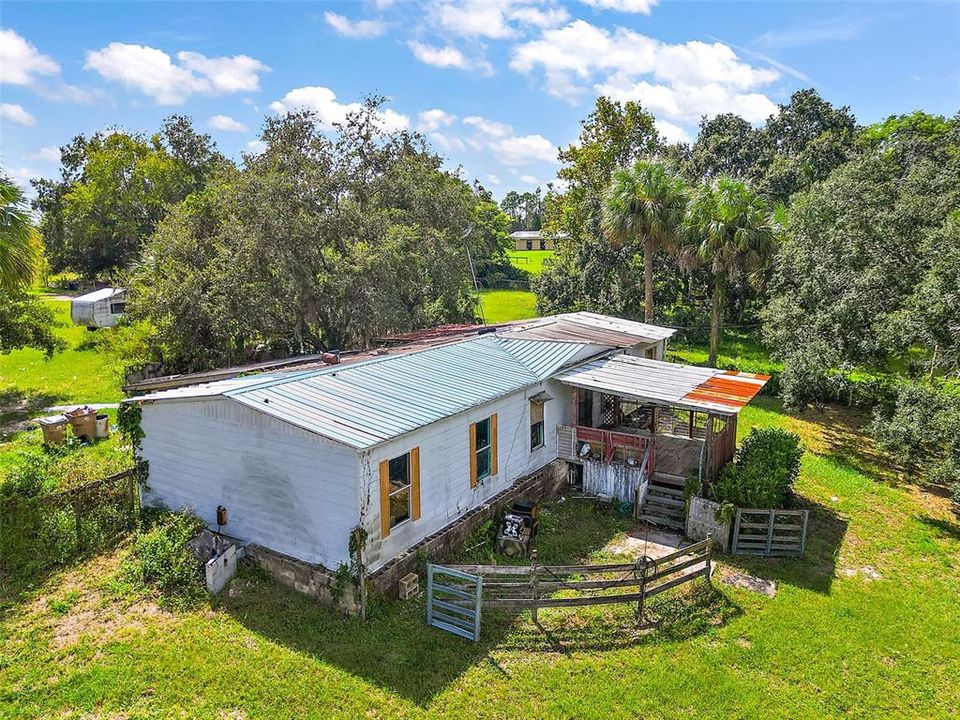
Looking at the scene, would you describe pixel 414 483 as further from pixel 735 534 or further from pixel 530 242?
pixel 530 242

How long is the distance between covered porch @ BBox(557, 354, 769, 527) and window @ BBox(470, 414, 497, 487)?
308cm

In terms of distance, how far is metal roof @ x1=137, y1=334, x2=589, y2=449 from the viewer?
10.8 meters

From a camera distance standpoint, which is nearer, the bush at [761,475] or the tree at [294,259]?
the bush at [761,475]

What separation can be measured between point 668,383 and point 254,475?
34.4 ft

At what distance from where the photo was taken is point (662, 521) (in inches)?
570

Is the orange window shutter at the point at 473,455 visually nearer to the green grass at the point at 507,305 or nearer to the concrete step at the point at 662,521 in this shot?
the concrete step at the point at 662,521

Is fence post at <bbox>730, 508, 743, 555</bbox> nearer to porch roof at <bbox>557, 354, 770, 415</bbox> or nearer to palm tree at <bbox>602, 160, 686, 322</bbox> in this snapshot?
porch roof at <bbox>557, 354, 770, 415</bbox>

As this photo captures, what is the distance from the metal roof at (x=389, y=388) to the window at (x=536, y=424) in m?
0.82

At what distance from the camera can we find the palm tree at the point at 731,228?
26297mm

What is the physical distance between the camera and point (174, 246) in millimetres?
26328

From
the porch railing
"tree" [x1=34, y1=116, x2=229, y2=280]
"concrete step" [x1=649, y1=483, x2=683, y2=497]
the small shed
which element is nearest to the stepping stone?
"concrete step" [x1=649, y1=483, x2=683, y2=497]

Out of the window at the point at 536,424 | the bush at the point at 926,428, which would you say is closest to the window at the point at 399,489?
the window at the point at 536,424

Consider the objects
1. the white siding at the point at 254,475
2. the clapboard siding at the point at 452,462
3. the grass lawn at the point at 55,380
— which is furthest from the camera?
the grass lawn at the point at 55,380

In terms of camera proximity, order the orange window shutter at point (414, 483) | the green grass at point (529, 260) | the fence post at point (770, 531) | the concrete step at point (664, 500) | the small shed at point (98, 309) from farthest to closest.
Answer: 1. the green grass at point (529, 260)
2. the small shed at point (98, 309)
3. the concrete step at point (664, 500)
4. the fence post at point (770, 531)
5. the orange window shutter at point (414, 483)
